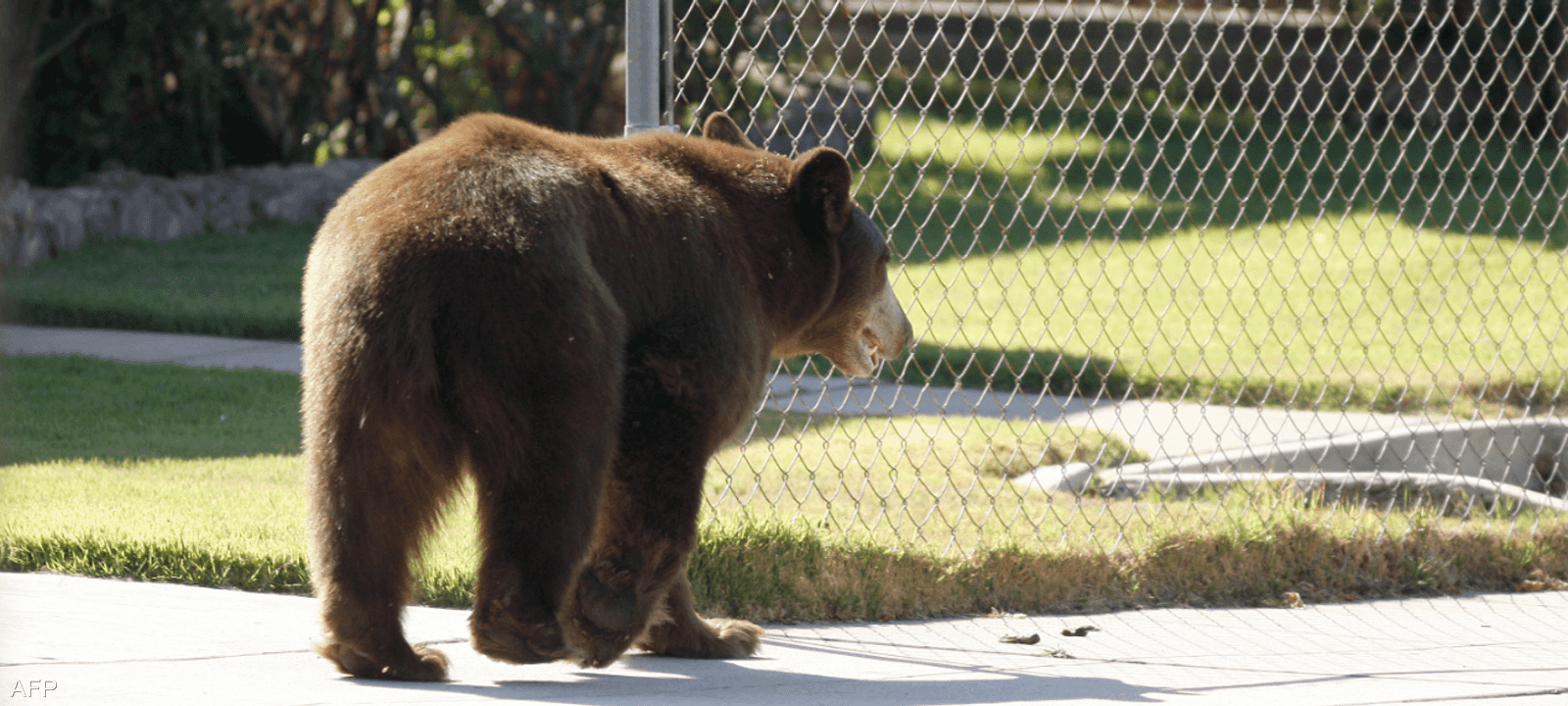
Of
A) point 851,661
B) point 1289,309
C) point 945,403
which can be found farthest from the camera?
point 1289,309

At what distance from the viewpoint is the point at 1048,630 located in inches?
170

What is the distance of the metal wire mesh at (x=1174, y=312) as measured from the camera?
17.6 ft

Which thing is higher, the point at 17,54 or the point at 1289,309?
the point at 17,54

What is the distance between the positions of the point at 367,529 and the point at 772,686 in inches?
41.4

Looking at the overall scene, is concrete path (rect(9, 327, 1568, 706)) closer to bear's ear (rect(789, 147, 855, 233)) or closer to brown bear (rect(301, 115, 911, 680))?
brown bear (rect(301, 115, 911, 680))

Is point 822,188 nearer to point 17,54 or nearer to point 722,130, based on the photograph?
point 722,130

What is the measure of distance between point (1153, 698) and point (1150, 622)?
106 centimetres

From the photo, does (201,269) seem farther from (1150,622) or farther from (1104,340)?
(1150,622)

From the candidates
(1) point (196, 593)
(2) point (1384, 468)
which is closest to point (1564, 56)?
(2) point (1384, 468)

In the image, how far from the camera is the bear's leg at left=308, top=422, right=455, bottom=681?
2.90m

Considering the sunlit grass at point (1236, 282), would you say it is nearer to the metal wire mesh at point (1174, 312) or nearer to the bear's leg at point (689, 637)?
the metal wire mesh at point (1174, 312)

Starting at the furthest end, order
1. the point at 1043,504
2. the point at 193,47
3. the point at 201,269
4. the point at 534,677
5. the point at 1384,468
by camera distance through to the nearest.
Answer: the point at 193,47, the point at 201,269, the point at 1384,468, the point at 1043,504, the point at 534,677

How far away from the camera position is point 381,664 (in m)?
3.13

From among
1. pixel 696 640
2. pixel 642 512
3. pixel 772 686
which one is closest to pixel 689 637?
pixel 696 640
